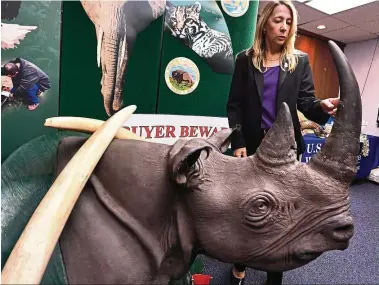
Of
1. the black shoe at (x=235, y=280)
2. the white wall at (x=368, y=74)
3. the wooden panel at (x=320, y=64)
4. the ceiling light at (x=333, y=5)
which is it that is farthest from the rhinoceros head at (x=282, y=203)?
the white wall at (x=368, y=74)

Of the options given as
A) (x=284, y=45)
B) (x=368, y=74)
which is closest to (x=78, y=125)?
(x=284, y=45)

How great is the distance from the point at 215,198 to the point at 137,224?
0.15 metres

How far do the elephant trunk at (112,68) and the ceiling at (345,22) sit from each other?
152 inches

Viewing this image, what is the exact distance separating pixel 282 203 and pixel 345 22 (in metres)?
5.52

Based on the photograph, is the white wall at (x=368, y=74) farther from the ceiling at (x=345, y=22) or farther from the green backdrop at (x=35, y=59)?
the green backdrop at (x=35, y=59)

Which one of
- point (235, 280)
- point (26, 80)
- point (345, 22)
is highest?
point (345, 22)

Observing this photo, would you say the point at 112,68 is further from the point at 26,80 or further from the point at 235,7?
the point at 235,7

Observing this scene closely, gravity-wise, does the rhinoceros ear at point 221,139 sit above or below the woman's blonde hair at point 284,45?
below

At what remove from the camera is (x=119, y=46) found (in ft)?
4.05

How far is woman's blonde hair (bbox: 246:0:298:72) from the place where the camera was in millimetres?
1493

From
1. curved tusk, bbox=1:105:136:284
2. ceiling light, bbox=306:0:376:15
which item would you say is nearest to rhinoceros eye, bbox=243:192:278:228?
curved tusk, bbox=1:105:136:284

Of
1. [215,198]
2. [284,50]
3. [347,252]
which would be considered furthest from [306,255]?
[347,252]

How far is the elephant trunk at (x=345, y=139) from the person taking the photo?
578mm

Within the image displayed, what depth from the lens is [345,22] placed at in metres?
5.16
